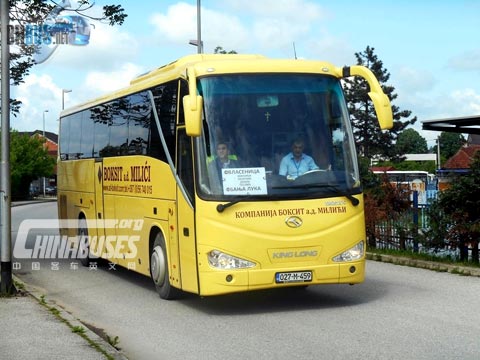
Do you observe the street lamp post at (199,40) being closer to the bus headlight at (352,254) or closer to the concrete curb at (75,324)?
the concrete curb at (75,324)

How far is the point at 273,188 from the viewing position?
993 centimetres

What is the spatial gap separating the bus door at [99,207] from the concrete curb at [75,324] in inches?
95.6

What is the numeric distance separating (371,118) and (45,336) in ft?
276

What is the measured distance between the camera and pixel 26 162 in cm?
7981

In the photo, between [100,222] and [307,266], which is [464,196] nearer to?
[307,266]

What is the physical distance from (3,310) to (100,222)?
188 inches

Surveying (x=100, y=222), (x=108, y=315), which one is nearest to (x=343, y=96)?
(x=108, y=315)

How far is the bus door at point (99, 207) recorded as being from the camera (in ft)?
48.4

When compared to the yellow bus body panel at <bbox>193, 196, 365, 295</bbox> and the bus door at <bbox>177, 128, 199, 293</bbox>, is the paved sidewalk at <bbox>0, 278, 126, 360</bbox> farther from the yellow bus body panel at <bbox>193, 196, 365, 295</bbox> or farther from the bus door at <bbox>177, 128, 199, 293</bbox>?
the yellow bus body panel at <bbox>193, 196, 365, 295</bbox>

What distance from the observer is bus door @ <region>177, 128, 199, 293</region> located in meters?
9.97

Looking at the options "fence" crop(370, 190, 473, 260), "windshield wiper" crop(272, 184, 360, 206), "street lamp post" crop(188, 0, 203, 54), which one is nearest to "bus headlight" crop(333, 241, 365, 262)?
"windshield wiper" crop(272, 184, 360, 206)

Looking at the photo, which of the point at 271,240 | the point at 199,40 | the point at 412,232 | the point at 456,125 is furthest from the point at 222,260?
the point at 199,40

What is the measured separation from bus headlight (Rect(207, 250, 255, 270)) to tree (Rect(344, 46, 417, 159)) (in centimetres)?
8057

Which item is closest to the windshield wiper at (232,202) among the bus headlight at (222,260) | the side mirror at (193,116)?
the bus headlight at (222,260)
